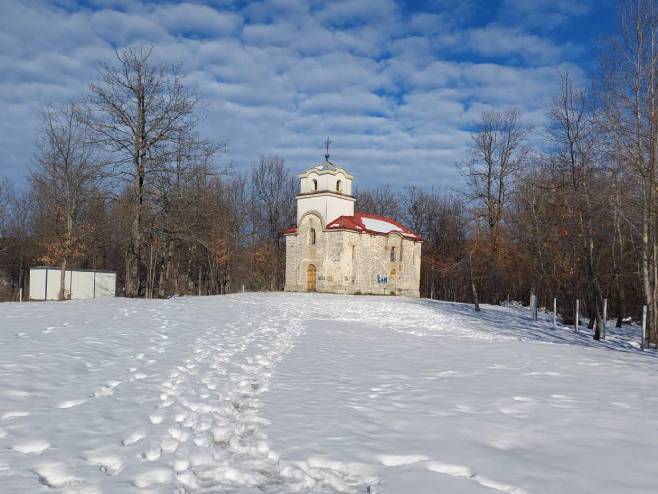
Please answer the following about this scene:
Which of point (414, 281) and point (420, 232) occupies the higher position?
point (420, 232)

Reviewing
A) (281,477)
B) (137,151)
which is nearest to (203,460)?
(281,477)

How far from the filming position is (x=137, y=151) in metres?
23.7

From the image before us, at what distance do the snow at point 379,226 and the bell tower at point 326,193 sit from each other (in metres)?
1.62

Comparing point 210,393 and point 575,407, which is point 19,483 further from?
point 575,407

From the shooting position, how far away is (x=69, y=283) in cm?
3431

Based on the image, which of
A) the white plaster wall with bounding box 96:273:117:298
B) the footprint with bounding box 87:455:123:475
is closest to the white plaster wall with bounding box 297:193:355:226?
the white plaster wall with bounding box 96:273:117:298

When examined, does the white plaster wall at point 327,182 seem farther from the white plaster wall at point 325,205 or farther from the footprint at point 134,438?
the footprint at point 134,438

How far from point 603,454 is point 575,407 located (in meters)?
1.75

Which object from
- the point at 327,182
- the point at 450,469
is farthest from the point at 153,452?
the point at 327,182

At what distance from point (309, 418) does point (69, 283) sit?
33.5 metres

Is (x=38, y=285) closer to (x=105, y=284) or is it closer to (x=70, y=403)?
(x=105, y=284)

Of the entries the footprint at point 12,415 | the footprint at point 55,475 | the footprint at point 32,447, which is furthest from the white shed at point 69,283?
the footprint at point 55,475

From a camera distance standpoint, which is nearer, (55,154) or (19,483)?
(19,483)

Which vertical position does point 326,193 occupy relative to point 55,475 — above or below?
above
